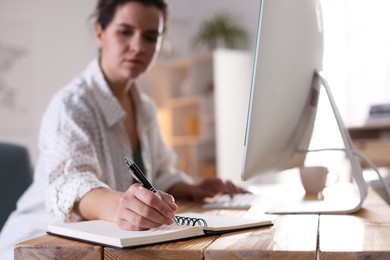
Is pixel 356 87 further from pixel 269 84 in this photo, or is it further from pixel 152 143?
pixel 269 84

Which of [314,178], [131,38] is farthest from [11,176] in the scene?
[314,178]

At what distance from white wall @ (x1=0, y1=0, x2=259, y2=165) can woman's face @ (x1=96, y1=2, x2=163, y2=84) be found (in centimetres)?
284

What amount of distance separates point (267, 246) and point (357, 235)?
0.16 meters

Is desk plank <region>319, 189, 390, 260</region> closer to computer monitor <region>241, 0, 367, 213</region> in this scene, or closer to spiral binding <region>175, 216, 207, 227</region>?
computer monitor <region>241, 0, 367, 213</region>

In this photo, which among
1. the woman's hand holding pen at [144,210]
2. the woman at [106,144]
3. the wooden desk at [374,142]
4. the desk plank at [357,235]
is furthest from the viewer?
the wooden desk at [374,142]

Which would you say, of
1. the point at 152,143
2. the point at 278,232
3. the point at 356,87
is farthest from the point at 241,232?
the point at 356,87

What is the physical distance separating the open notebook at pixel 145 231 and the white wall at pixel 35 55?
11.5 feet

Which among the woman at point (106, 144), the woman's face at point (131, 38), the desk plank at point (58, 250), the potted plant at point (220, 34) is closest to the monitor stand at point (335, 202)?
the woman at point (106, 144)

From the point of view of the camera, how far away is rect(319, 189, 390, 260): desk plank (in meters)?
0.66

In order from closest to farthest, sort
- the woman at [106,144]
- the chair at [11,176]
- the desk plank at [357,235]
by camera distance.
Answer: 1. the desk plank at [357,235]
2. the woman at [106,144]
3. the chair at [11,176]

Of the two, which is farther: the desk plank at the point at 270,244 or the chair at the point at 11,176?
the chair at the point at 11,176

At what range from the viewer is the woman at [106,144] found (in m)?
1.06

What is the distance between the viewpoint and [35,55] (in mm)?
4316

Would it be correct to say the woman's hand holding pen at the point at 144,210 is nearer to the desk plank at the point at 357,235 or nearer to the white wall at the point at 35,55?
the desk plank at the point at 357,235
